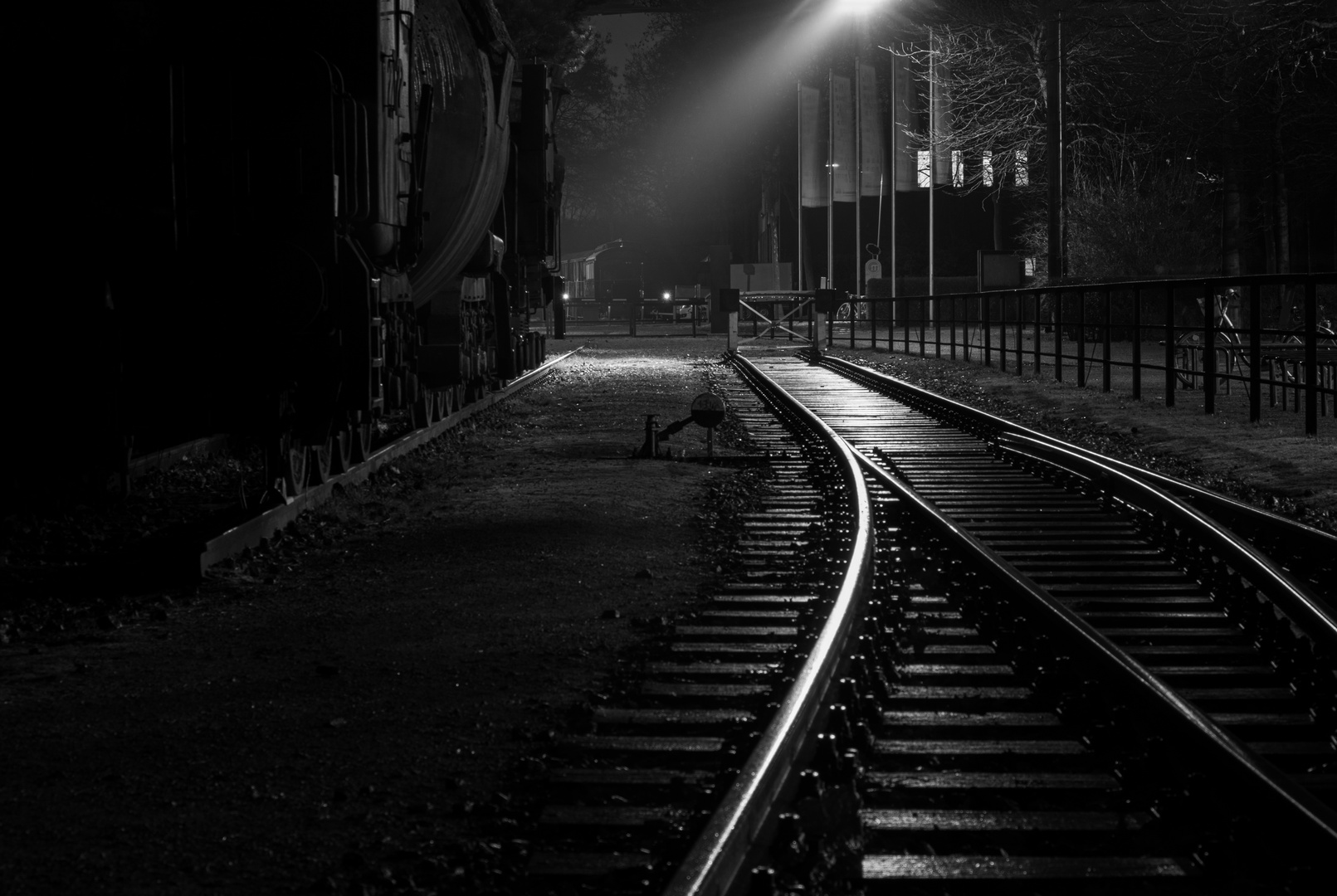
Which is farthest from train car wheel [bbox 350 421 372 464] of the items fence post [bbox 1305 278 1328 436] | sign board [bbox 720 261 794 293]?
sign board [bbox 720 261 794 293]

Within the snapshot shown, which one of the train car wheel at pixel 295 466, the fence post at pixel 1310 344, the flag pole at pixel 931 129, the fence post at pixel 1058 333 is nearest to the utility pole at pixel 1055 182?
the fence post at pixel 1058 333

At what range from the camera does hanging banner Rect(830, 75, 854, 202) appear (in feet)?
173

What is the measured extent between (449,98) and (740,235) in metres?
83.9

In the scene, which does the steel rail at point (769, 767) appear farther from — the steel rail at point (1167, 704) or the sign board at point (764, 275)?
the sign board at point (764, 275)

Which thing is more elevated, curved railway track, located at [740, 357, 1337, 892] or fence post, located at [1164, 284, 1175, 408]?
fence post, located at [1164, 284, 1175, 408]

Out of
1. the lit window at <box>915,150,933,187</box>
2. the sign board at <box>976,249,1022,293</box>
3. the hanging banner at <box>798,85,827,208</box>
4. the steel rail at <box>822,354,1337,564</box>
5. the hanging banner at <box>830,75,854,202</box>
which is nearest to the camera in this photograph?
the steel rail at <box>822,354,1337,564</box>

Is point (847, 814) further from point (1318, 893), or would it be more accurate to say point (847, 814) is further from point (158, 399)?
point (158, 399)

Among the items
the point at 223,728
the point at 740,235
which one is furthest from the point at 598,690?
the point at 740,235

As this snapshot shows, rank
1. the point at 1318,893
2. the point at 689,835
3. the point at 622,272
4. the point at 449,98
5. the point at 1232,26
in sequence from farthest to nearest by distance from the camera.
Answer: the point at 622,272, the point at 1232,26, the point at 449,98, the point at 689,835, the point at 1318,893

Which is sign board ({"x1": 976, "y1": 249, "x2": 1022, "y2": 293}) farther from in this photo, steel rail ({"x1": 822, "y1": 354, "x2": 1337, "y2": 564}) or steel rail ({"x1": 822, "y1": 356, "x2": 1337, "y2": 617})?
steel rail ({"x1": 822, "y1": 356, "x2": 1337, "y2": 617})

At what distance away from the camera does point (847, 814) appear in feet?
12.7

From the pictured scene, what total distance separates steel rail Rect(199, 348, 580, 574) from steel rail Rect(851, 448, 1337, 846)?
3503mm

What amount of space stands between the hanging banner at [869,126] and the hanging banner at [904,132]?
25.9 inches

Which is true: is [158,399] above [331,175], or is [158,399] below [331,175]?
below
